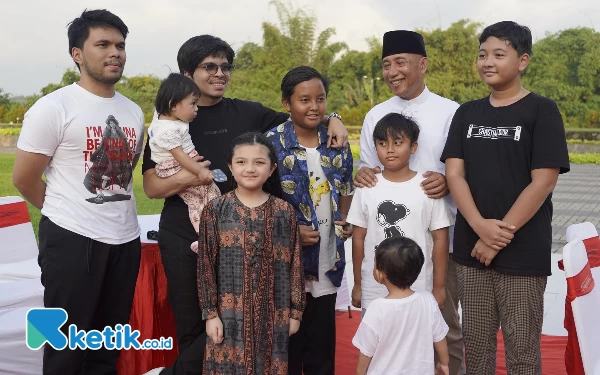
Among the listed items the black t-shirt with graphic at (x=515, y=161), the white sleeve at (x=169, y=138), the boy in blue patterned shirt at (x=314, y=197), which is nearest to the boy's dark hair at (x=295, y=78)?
the boy in blue patterned shirt at (x=314, y=197)

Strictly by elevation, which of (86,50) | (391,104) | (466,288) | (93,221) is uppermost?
(86,50)

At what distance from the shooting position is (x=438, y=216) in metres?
2.82

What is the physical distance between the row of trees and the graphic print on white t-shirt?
61.1ft

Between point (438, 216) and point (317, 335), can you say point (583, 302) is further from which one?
point (317, 335)

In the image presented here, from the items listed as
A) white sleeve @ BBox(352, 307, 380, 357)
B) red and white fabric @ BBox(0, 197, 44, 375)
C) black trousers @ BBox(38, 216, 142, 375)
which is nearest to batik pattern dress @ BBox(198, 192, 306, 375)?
white sleeve @ BBox(352, 307, 380, 357)

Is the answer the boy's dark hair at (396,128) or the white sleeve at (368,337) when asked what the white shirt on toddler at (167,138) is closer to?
the boy's dark hair at (396,128)

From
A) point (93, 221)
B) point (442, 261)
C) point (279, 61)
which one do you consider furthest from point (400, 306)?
point (279, 61)

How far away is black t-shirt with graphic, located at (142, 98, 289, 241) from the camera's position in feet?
9.48

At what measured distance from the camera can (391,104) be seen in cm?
327

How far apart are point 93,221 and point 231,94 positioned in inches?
859

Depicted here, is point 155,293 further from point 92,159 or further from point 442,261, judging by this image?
point 442,261

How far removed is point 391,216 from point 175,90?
42.4 inches

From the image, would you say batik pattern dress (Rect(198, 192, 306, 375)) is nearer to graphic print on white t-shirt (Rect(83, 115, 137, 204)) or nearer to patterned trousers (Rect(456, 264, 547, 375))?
graphic print on white t-shirt (Rect(83, 115, 137, 204))

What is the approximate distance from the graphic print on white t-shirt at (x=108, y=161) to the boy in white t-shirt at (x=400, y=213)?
3.38 feet
